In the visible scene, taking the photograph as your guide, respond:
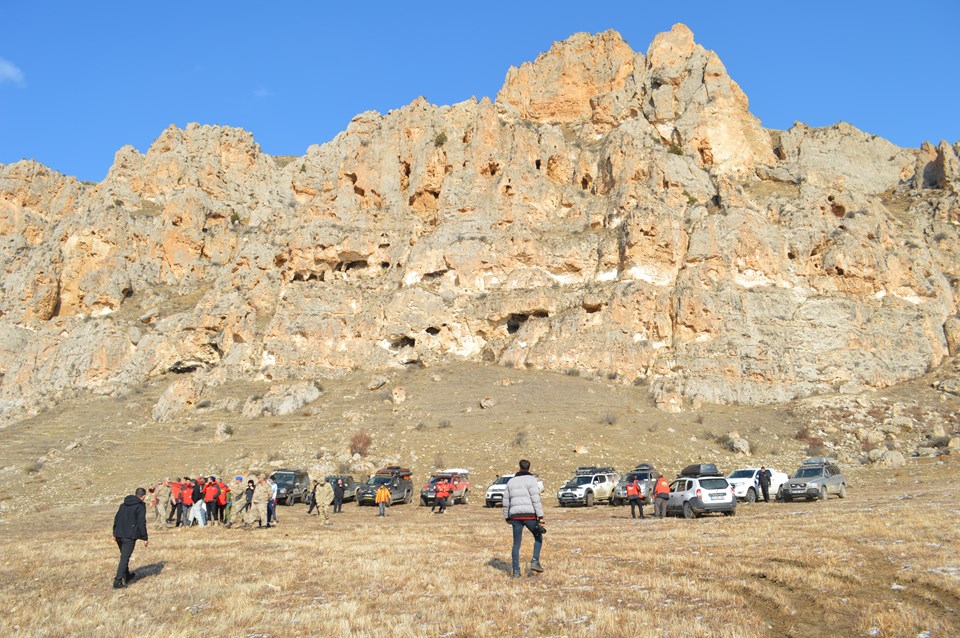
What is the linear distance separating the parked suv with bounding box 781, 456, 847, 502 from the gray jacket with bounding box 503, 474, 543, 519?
18636 mm

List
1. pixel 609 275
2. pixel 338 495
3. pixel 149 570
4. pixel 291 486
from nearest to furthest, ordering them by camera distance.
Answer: pixel 149 570, pixel 338 495, pixel 291 486, pixel 609 275

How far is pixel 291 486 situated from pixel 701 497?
18.0m

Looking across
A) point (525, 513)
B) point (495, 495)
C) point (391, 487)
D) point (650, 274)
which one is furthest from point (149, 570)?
point (650, 274)

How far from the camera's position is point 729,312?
2073 inches

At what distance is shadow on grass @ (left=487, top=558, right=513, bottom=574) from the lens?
1166cm

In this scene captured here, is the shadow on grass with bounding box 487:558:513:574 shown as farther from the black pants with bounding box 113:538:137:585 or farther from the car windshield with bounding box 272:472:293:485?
the car windshield with bounding box 272:472:293:485

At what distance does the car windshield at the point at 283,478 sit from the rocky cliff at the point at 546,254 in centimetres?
2577

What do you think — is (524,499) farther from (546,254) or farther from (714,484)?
(546,254)

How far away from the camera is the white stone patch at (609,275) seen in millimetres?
57906

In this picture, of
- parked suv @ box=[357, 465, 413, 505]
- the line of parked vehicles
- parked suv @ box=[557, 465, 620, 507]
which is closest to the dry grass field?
parked suv @ box=[557, 465, 620, 507]

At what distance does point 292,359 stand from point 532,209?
24.5 meters

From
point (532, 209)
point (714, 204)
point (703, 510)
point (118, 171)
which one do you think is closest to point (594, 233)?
point (532, 209)

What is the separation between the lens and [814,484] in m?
25.7

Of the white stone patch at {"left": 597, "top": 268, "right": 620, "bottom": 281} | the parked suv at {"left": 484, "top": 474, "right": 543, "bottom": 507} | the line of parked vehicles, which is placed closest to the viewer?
the line of parked vehicles
